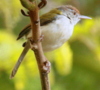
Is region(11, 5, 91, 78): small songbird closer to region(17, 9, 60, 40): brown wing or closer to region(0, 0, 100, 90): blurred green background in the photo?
region(17, 9, 60, 40): brown wing

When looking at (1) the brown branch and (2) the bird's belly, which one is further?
(2) the bird's belly

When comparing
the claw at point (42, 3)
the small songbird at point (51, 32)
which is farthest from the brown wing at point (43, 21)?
the claw at point (42, 3)

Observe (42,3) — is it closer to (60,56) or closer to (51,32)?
(51,32)

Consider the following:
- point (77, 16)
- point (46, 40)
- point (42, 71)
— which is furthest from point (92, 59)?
point (42, 71)

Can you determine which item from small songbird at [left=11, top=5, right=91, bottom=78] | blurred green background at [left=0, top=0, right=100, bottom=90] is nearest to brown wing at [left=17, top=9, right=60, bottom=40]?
small songbird at [left=11, top=5, right=91, bottom=78]

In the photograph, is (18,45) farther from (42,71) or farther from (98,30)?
(42,71)

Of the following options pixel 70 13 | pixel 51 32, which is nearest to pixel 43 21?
pixel 51 32
